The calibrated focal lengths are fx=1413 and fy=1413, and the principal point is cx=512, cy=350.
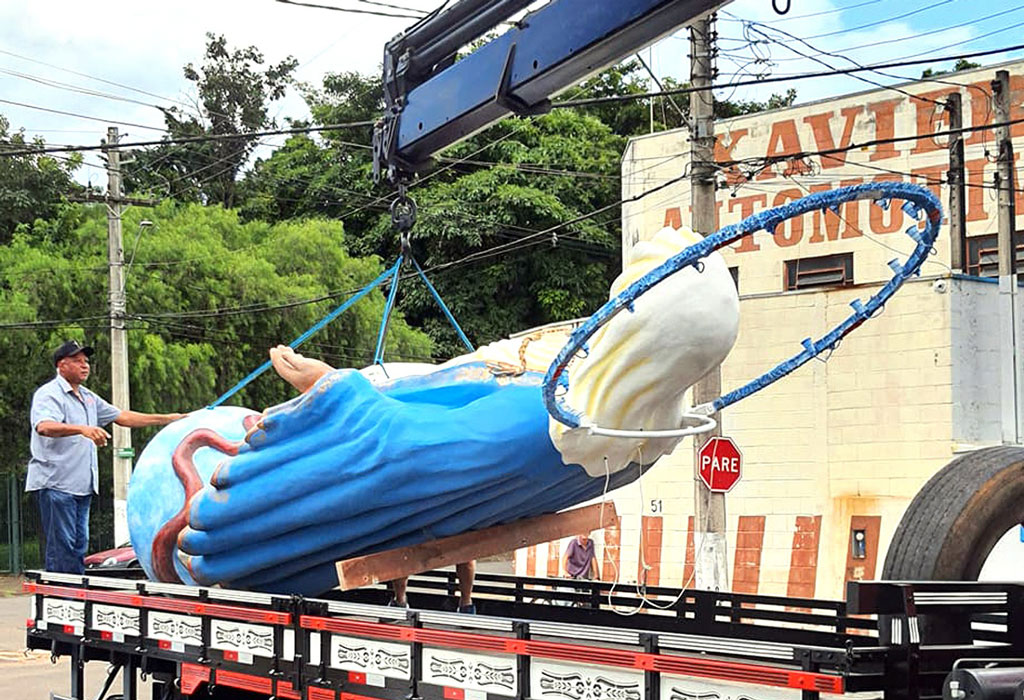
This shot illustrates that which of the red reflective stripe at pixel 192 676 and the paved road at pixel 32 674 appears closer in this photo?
the red reflective stripe at pixel 192 676

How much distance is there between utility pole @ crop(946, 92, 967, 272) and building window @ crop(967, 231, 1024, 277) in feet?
9.31

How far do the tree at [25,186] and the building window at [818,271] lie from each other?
16.4 metres

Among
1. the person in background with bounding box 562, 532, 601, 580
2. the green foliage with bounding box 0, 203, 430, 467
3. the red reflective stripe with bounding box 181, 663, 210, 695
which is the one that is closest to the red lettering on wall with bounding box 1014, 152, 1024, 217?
the person in background with bounding box 562, 532, 601, 580

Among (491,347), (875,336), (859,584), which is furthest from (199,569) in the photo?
(875,336)

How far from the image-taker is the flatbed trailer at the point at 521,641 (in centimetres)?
519

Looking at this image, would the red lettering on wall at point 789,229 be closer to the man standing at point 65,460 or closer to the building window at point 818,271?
the building window at point 818,271

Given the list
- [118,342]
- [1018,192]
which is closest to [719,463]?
[1018,192]

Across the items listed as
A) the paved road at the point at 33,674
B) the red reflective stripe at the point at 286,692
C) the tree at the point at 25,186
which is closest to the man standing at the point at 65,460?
the paved road at the point at 33,674

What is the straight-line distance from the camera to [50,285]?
2633 cm

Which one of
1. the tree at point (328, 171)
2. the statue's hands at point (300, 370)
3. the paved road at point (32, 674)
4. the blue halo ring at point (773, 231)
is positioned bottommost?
the paved road at point (32, 674)

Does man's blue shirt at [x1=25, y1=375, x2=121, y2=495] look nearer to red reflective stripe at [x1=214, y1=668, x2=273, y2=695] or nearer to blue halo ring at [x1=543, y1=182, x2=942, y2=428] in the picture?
red reflective stripe at [x1=214, y1=668, x2=273, y2=695]

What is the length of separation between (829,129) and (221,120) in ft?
86.6

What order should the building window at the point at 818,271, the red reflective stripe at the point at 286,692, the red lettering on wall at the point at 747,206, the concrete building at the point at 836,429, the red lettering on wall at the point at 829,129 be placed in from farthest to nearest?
the red lettering on wall at the point at 747,206 < the building window at the point at 818,271 < the red lettering on wall at the point at 829,129 < the concrete building at the point at 836,429 < the red reflective stripe at the point at 286,692

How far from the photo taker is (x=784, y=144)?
84.9 ft
